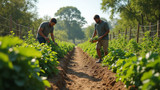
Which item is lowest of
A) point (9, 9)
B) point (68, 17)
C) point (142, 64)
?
point (142, 64)

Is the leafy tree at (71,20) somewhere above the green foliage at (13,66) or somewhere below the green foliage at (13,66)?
above

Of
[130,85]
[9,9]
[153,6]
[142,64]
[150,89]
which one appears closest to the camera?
[150,89]

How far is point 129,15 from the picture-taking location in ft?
76.3

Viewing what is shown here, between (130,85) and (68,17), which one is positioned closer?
(130,85)

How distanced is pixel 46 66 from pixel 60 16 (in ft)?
265

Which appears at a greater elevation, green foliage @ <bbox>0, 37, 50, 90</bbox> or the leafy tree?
the leafy tree

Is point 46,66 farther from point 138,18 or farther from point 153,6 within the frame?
point 138,18

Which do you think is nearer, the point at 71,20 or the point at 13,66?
the point at 13,66

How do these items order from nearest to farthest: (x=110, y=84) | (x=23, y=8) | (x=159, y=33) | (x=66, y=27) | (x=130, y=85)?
(x=130, y=85), (x=110, y=84), (x=159, y=33), (x=23, y=8), (x=66, y=27)

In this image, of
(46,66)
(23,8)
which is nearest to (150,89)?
(46,66)

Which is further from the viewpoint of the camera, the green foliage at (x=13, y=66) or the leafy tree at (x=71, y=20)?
the leafy tree at (x=71, y=20)

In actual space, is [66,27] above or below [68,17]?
below

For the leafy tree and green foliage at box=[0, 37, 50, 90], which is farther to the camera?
the leafy tree

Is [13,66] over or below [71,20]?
below
